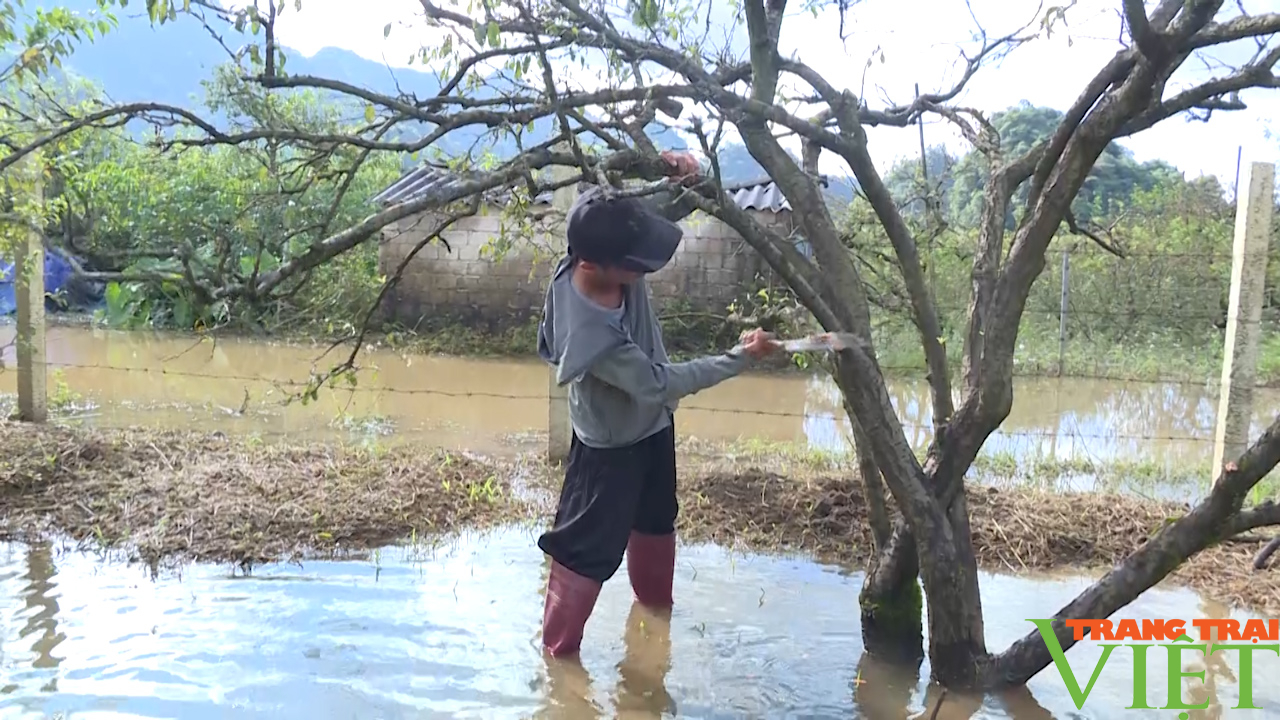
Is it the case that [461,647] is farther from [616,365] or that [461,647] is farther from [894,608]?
[894,608]

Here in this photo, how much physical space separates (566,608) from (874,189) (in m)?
1.79

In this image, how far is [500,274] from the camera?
467 inches

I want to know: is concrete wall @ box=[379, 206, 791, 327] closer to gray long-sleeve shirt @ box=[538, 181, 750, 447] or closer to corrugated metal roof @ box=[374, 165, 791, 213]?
corrugated metal roof @ box=[374, 165, 791, 213]

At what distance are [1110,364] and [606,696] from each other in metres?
8.23

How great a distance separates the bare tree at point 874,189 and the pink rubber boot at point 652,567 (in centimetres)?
78

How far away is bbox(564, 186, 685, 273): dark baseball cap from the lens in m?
3.09

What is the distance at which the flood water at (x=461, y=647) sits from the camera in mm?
3242

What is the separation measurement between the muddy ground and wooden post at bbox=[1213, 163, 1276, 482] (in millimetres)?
505

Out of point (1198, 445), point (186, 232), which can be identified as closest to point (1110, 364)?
point (1198, 445)

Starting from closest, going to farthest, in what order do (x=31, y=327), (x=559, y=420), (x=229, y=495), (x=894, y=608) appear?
(x=894, y=608), (x=229, y=495), (x=559, y=420), (x=31, y=327)

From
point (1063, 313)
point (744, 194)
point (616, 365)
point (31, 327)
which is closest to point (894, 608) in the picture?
point (616, 365)

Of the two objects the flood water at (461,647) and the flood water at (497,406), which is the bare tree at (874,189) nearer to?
the flood water at (461,647)

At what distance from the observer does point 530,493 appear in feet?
17.9

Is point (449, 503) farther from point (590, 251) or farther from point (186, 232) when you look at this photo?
point (186, 232)
